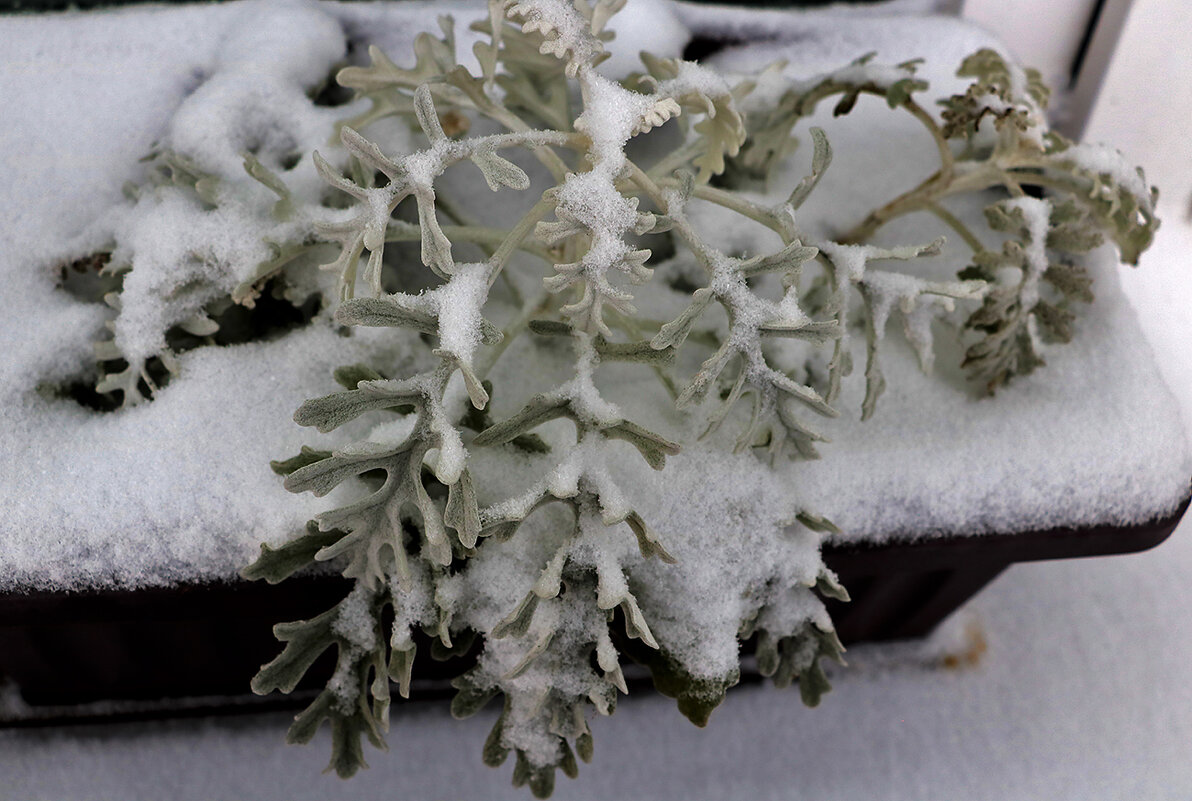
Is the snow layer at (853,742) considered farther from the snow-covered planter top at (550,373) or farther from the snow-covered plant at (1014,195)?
the snow-covered plant at (1014,195)

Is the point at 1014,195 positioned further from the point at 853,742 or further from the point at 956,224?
the point at 853,742

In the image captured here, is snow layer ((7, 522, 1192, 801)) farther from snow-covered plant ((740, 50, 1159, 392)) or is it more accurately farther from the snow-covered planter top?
snow-covered plant ((740, 50, 1159, 392))

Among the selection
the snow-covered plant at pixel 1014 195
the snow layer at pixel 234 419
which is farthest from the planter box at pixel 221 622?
the snow-covered plant at pixel 1014 195

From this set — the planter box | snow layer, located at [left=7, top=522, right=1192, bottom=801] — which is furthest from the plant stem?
snow layer, located at [left=7, top=522, right=1192, bottom=801]

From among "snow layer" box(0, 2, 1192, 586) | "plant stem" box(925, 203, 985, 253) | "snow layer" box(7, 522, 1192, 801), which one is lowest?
"snow layer" box(7, 522, 1192, 801)

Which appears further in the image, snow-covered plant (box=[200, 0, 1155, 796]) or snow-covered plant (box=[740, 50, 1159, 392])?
snow-covered plant (box=[740, 50, 1159, 392])

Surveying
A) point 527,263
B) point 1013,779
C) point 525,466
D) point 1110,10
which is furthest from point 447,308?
point 1110,10

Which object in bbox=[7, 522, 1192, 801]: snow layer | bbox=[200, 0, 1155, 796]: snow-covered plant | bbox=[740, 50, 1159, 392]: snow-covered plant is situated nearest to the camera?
bbox=[200, 0, 1155, 796]: snow-covered plant

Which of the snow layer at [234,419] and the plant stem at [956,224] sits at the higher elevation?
the plant stem at [956,224]

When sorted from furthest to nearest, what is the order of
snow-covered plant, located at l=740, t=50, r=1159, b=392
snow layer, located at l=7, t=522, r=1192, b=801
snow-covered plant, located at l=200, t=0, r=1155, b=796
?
snow layer, located at l=7, t=522, r=1192, b=801, snow-covered plant, located at l=740, t=50, r=1159, b=392, snow-covered plant, located at l=200, t=0, r=1155, b=796
